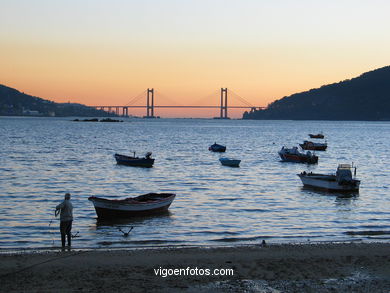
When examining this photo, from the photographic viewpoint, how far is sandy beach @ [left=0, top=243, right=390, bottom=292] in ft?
43.8

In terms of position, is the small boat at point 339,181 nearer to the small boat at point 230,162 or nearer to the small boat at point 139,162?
the small boat at point 230,162

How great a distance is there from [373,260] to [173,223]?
9516 millimetres

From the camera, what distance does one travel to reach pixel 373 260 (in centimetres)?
1612

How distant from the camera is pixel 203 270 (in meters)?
14.9

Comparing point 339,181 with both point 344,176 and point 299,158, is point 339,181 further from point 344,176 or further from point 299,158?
point 299,158

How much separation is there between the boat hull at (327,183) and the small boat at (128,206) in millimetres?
12207

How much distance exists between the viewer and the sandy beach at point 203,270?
13.3 m

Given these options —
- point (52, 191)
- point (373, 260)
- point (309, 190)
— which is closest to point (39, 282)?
point (373, 260)

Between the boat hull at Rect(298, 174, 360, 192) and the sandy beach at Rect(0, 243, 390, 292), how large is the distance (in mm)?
16013

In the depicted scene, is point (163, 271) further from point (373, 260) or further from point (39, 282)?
point (373, 260)

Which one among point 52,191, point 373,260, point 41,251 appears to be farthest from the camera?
point 52,191

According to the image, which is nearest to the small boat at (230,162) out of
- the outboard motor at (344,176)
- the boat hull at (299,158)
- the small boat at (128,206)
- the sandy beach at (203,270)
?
the boat hull at (299,158)

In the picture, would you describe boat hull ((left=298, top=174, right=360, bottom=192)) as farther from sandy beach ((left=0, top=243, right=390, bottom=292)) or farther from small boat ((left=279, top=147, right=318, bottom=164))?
small boat ((left=279, top=147, right=318, bottom=164))

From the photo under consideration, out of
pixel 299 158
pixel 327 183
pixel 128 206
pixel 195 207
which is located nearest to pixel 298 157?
pixel 299 158
